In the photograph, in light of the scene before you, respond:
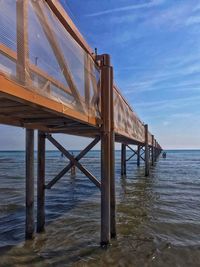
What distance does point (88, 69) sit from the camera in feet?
20.6

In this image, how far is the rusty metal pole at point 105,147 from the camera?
6.90 meters

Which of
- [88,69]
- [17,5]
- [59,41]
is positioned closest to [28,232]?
[88,69]

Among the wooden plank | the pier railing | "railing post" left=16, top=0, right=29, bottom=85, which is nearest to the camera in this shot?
the wooden plank

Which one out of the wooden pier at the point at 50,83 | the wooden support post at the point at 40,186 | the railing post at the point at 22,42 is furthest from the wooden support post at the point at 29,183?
the railing post at the point at 22,42

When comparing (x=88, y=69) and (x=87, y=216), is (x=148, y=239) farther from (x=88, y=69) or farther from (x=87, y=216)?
(x=88, y=69)

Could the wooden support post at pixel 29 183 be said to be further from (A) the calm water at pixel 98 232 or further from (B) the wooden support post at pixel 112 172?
(B) the wooden support post at pixel 112 172

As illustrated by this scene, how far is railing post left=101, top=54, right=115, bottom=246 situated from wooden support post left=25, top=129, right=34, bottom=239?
1.60 metres

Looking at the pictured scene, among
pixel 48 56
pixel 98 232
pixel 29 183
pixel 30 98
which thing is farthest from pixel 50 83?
pixel 98 232

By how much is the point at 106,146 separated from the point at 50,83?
9.37 feet

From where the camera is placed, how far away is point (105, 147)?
7008 millimetres

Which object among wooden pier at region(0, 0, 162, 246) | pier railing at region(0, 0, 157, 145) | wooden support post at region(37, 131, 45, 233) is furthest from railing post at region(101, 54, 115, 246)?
wooden support post at region(37, 131, 45, 233)

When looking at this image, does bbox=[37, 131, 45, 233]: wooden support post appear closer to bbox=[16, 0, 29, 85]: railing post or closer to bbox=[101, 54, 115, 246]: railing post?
bbox=[101, 54, 115, 246]: railing post

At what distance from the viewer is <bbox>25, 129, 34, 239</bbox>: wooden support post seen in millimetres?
7023

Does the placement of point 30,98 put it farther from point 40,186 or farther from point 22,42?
point 40,186
